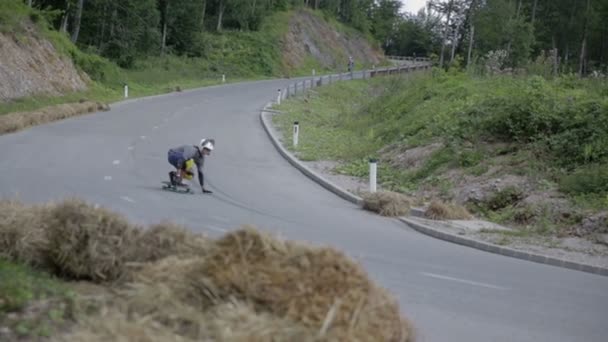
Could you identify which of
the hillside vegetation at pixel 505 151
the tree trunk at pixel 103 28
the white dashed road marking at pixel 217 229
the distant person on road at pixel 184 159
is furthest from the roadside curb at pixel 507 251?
the tree trunk at pixel 103 28

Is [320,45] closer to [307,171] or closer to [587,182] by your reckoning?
[307,171]

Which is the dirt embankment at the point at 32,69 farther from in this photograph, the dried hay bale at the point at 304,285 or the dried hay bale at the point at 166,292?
the dried hay bale at the point at 304,285

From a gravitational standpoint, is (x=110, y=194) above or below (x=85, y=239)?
below

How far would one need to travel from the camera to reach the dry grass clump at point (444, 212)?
15.3 meters

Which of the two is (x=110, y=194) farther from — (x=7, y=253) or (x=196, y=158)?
(x=7, y=253)

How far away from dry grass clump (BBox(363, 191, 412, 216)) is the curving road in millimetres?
371

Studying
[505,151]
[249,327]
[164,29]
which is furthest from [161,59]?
[249,327]

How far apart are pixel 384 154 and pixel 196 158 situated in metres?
8.02

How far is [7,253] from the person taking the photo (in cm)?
673

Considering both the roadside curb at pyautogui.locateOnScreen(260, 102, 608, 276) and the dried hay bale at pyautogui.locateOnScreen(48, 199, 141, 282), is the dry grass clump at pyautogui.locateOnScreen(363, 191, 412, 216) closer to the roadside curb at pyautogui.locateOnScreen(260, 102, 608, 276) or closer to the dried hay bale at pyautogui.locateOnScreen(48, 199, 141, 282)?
the roadside curb at pyautogui.locateOnScreen(260, 102, 608, 276)

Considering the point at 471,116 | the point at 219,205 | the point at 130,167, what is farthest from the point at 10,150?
the point at 471,116

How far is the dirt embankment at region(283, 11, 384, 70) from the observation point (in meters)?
80.8

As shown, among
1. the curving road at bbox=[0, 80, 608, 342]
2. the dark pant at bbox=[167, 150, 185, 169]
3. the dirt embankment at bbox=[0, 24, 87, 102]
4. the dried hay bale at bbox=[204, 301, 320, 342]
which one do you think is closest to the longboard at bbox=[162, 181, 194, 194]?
the curving road at bbox=[0, 80, 608, 342]

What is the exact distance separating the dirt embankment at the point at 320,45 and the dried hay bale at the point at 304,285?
2860 inches
